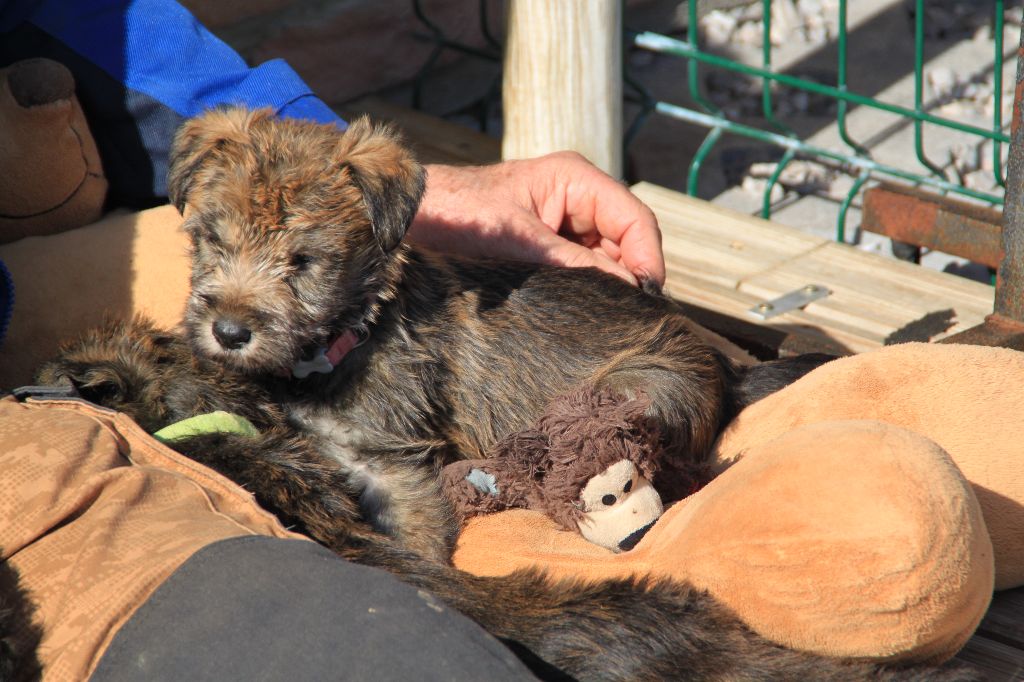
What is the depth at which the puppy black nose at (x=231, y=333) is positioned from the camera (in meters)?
2.49

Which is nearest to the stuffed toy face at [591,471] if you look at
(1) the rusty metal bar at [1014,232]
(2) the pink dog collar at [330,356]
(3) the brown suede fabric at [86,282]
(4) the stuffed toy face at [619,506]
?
(4) the stuffed toy face at [619,506]

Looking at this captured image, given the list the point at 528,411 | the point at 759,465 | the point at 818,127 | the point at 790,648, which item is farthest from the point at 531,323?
the point at 818,127

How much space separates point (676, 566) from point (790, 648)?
0.79ft

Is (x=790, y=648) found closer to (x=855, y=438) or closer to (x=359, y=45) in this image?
(x=855, y=438)

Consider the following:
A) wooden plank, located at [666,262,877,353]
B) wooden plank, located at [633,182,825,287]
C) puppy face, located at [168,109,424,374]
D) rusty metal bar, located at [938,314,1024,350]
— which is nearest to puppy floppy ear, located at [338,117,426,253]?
puppy face, located at [168,109,424,374]

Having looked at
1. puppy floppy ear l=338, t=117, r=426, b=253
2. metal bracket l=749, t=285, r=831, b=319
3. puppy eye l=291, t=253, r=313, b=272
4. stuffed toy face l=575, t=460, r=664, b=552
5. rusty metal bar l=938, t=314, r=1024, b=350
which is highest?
puppy floppy ear l=338, t=117, r=426, b=253

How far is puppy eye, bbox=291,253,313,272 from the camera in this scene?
2.58 metres

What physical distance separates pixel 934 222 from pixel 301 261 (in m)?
2.98

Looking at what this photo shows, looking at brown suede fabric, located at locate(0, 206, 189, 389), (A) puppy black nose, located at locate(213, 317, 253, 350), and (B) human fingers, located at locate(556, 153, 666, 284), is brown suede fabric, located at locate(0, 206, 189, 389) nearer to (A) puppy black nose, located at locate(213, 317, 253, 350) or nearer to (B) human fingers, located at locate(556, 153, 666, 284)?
(A) puppy black nose, located at locate(213, 317, 253, 350)

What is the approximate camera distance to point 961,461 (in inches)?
94.5

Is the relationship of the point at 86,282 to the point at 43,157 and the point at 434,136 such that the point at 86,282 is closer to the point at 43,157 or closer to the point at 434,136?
the point at 43,157

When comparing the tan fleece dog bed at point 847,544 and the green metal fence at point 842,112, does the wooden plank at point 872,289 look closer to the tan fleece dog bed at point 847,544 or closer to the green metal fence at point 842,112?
the green metal fence at point 842,112

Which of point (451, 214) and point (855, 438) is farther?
point (451, 214)

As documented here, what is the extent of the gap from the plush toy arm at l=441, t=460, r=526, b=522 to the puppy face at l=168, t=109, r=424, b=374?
1.51ft
